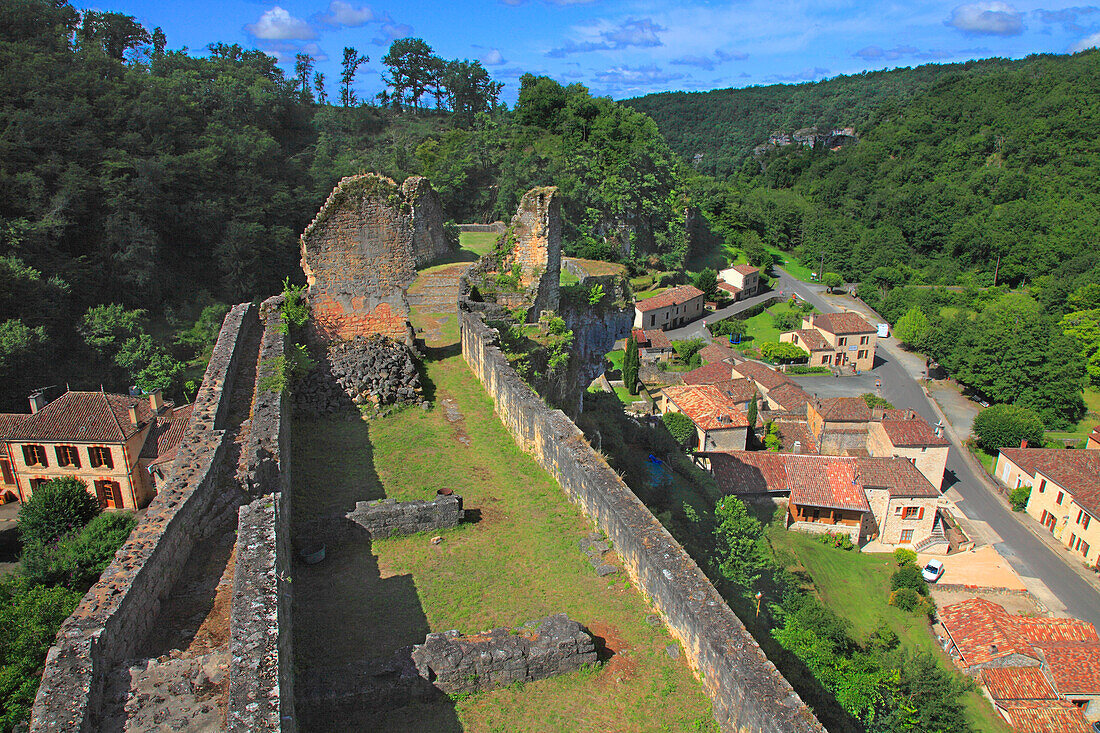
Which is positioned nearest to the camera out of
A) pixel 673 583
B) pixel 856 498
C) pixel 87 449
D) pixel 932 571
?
pixel 673 583

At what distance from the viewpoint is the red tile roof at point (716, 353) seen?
168 ft

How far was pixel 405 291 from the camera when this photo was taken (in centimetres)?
1412

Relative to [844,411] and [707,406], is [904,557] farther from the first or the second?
[707,406]

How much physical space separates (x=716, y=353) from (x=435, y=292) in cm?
3542

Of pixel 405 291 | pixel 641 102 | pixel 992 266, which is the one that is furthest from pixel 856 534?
pixel 641 102

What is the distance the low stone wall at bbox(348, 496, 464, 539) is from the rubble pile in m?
3.82

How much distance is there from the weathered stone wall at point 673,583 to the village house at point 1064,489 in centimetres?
3402

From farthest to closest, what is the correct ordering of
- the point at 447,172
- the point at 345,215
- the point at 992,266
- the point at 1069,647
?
the point at 992,266
the point at 447,172
the point at 1069,647
the point at 345,215

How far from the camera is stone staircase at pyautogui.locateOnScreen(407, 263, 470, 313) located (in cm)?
1922

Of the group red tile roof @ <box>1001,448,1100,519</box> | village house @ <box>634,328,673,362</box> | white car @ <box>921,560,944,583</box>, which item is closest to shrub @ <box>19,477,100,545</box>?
white car @ <box>921,560,944,583</box>

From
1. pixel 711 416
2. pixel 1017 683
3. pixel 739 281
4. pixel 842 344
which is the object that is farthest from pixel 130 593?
pixel 739 281

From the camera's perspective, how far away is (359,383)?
12531mm

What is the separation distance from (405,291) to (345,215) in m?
1.89

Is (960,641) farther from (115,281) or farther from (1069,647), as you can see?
(115,281)
